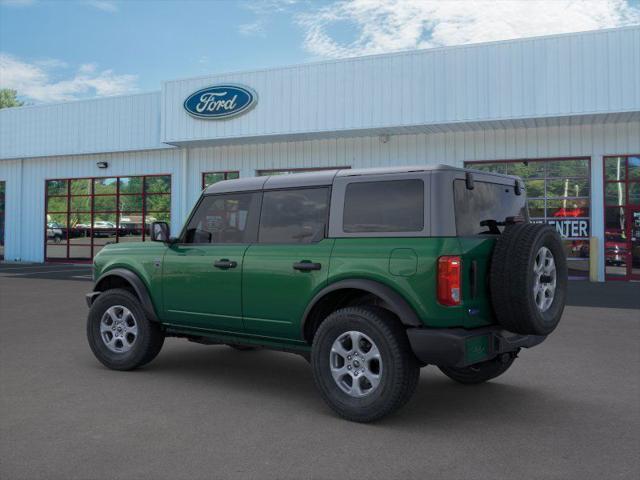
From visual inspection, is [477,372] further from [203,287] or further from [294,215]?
[203,287]

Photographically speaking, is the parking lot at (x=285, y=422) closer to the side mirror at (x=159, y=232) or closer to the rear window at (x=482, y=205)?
the side mirror at (x=159, y=232)

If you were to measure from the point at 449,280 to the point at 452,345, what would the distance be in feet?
1.45

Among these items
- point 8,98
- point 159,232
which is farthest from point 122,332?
point 8,98

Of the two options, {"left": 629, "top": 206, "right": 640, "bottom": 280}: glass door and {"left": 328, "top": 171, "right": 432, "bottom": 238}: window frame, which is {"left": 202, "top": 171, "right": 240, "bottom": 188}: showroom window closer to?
{"left": 629, "top": 206, "right": 640, "bottom": 280}: glass door

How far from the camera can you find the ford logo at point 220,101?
19922mm

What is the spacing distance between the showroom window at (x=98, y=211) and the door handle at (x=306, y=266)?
18.8 m

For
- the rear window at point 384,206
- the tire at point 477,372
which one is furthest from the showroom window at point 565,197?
the rear window at point 384,206

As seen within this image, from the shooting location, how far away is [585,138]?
56.9ft

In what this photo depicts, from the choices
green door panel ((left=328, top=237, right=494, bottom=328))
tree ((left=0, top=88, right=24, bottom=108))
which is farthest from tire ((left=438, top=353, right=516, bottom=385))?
tree ((left=0, top=88, right=24, bottom=108))

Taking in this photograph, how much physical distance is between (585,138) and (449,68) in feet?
13.6

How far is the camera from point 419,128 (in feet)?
59.1

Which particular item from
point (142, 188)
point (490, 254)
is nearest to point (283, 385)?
Result: point (490, 254)

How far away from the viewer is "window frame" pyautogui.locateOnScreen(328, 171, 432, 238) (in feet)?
15.1

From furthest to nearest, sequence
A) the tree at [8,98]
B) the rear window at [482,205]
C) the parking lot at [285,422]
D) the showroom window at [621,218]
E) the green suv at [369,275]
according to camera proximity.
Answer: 1. the tree at [8,98]
2. the showroom window at [621,218]
3. the rear window at [482,205]
4. the green suv at [369,275]
5. the parking lot at [285,422]
